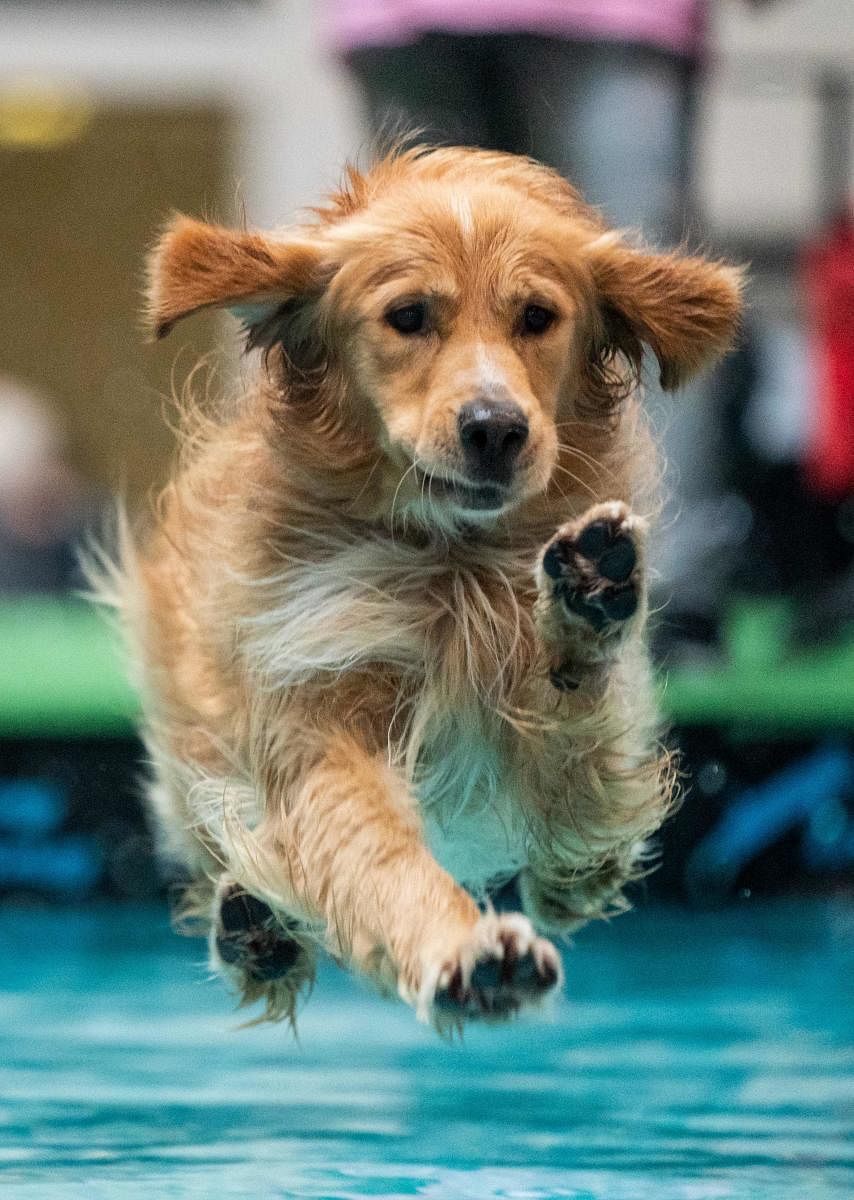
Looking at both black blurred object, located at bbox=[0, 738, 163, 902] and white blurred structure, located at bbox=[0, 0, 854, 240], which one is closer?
black blurred object, located at bbox=[0, 738, 163, 902]

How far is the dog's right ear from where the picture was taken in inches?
128


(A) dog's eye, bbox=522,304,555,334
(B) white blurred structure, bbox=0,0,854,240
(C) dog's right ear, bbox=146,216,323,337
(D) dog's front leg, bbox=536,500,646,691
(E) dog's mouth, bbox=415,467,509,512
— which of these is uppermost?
(B) white blurred structure, bbox=0,0,854,240

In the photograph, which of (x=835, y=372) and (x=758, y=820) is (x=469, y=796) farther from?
(x=835, y=372)

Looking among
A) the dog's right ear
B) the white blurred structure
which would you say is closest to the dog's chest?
the dog's right ear

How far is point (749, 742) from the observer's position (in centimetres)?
558

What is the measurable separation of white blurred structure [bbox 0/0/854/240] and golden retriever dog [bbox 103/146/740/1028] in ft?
13.3

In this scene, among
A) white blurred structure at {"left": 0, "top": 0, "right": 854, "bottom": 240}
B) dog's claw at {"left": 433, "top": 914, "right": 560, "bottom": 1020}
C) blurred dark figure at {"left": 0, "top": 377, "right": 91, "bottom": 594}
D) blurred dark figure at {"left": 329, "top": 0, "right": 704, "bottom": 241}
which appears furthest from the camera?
white blurred structure at {"left": 0, "top": 0, "right": 854, "bottom": 240}

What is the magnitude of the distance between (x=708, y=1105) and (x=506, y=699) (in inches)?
33.9

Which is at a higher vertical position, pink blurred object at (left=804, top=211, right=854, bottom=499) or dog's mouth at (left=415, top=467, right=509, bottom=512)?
pink blurred object at (left=804, top=211, right=854, bottom=499)

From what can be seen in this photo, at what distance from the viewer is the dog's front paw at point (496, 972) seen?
269 cm

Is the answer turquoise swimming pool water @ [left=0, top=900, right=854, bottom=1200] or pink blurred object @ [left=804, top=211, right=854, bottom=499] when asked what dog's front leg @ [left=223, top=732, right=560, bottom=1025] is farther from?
pink blurred object @ [left=804, top=211, right=854, bottom=499]

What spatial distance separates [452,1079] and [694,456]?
2.43 metres

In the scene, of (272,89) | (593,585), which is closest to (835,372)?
(593,585)

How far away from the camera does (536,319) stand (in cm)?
321
